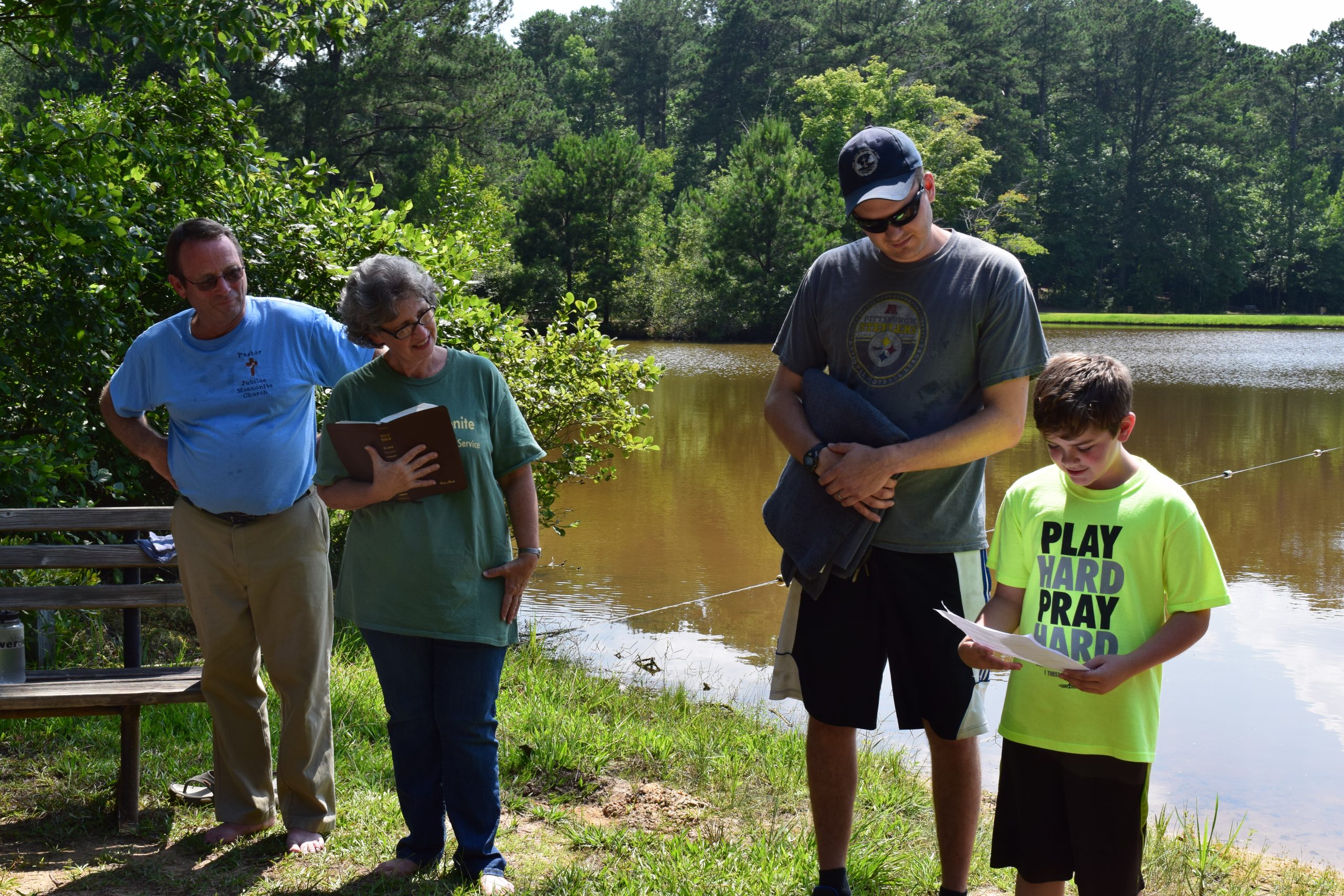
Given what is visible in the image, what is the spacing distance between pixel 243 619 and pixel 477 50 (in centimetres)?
3018

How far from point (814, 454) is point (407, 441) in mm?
1072

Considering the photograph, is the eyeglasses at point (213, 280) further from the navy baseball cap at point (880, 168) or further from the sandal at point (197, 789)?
the navy baseball cap at point (880, 168)

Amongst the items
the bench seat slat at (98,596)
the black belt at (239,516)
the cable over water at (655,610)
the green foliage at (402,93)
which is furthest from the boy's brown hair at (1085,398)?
the green foliage at (402,93)

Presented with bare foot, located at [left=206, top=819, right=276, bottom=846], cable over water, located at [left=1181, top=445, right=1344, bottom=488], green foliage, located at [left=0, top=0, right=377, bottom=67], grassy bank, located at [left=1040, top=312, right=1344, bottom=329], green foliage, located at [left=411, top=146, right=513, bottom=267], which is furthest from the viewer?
grassy bank, located at [left=1040, top=312, right=1344, bottom=329]

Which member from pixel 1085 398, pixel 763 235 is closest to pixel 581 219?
pixel 763 235

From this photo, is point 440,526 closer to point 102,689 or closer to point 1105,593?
point 102,689

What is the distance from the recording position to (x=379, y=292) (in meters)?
3.02

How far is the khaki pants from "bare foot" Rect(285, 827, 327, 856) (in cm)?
2

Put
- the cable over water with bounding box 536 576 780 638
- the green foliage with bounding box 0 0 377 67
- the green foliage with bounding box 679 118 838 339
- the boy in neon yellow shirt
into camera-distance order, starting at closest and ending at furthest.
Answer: the boy in neon yellow shirt
the green foliage with bounding box 0 0 377 67
the cable over water with bounding box 536 576 780 638
the green foliage with bounding box 679 118 838 339

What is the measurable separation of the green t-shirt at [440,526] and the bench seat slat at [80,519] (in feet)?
3.55

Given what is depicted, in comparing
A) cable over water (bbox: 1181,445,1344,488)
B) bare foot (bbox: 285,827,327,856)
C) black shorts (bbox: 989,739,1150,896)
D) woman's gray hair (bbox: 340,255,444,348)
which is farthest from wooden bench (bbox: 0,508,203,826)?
cable over water (bbox: 1181,445,1344,488)

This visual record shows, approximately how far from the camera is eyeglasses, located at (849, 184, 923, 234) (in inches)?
113

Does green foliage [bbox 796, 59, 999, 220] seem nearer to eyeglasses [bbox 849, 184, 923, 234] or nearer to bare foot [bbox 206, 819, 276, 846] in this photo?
eyeglasses [bbox 849, 184, 923, 234]

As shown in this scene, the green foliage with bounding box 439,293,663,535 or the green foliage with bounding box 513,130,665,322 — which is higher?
the green foliage with bounding box 513,130,665,322
